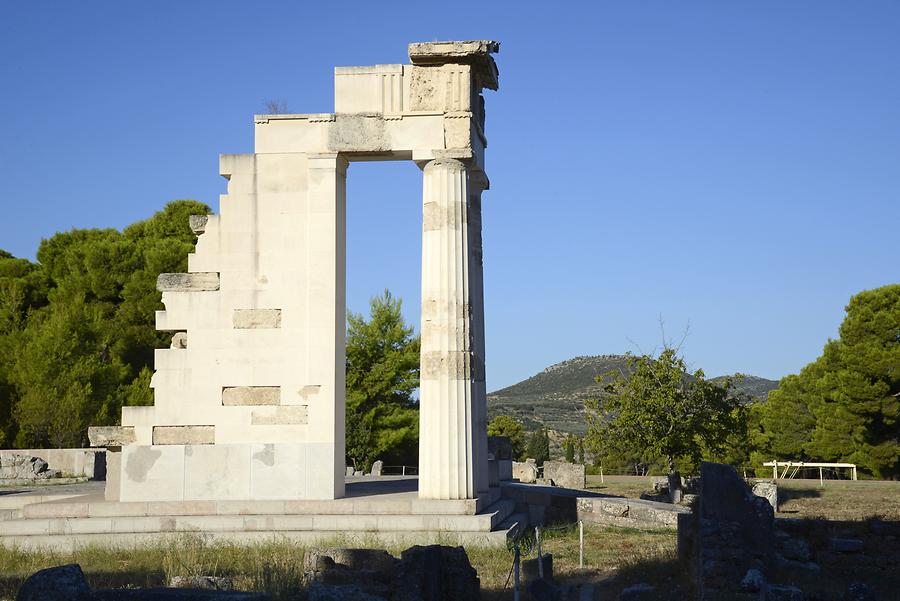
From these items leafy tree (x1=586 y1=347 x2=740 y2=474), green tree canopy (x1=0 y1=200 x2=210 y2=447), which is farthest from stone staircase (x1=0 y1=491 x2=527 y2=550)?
green tree canopy (x1=0 y1=200 x2=210 y2=447)

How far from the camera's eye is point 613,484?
1390 inches

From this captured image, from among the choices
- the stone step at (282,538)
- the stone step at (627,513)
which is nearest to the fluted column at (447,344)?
the stone step at (282,538)

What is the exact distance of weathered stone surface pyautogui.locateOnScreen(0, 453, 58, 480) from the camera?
3130 cm

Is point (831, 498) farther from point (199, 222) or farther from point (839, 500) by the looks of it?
point (199, 222)

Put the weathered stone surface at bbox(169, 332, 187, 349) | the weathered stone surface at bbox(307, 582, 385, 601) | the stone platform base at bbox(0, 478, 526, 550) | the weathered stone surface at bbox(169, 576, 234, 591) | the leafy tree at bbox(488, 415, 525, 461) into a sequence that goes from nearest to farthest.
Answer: the weathered stone surface at bbox(307, 582, 385, 601) → the weathered stone surface at bbox(169, 576, 234, 591) → the stone platform base at bbox(0, 478, 526, 550) → the weathered stone surface at bbox(169, 332, 187, 349) → the leafy tree at bbox(488, 415, 525, 461)

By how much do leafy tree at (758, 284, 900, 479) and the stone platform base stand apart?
32540 millimetres

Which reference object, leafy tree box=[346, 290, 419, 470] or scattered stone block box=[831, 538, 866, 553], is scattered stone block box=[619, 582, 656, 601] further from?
leafy tree box=[346, 290, 419, 470]

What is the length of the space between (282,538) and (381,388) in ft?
93.2

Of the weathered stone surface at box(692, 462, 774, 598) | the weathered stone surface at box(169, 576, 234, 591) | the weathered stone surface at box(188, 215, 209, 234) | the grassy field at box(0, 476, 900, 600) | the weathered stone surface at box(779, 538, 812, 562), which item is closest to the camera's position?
the weathered stone surface at box(169, 576, 234, 591)

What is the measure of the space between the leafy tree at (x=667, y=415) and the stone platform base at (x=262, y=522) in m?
11.3

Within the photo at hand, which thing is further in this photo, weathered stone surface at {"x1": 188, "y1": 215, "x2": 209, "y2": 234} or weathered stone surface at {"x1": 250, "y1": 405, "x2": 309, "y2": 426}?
weathered stone surface at {"x1": 188, "y1": 215, "x2": 209, "y2": 234}

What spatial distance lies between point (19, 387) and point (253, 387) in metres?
27.5

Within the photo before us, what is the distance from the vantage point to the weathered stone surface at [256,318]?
17.7 meters

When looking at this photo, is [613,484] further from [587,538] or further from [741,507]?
[741,507]
